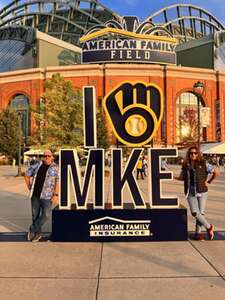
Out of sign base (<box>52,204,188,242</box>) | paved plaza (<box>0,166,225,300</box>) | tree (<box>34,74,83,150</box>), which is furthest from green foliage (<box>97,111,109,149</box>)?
paved plaza (<box>0,166,225,300</box>)

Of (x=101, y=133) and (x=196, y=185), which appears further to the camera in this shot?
(x=101, y=133)

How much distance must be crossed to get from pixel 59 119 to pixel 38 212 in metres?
22.7

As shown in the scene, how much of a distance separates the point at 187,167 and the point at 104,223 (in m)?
1.85

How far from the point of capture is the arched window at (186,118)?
206 ft

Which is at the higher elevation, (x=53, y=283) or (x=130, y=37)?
(x=130, y=37)

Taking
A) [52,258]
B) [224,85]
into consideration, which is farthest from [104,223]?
[224,85]

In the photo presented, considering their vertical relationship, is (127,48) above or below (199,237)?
above

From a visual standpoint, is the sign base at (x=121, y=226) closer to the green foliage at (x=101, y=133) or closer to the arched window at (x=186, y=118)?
the green foliage at (x=101, y=133)

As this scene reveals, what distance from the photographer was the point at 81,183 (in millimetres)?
7836

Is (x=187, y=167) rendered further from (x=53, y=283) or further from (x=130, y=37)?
(x=130, y=37)

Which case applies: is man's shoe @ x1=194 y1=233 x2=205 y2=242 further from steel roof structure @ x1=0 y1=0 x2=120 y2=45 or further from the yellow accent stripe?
steel roof structure @ x1=0 y1=0 x2=120 y2=45

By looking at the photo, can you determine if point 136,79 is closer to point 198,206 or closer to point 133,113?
point 133,113

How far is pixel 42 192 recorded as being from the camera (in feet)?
24.1

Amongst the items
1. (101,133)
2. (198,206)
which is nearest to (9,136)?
(101,133)
